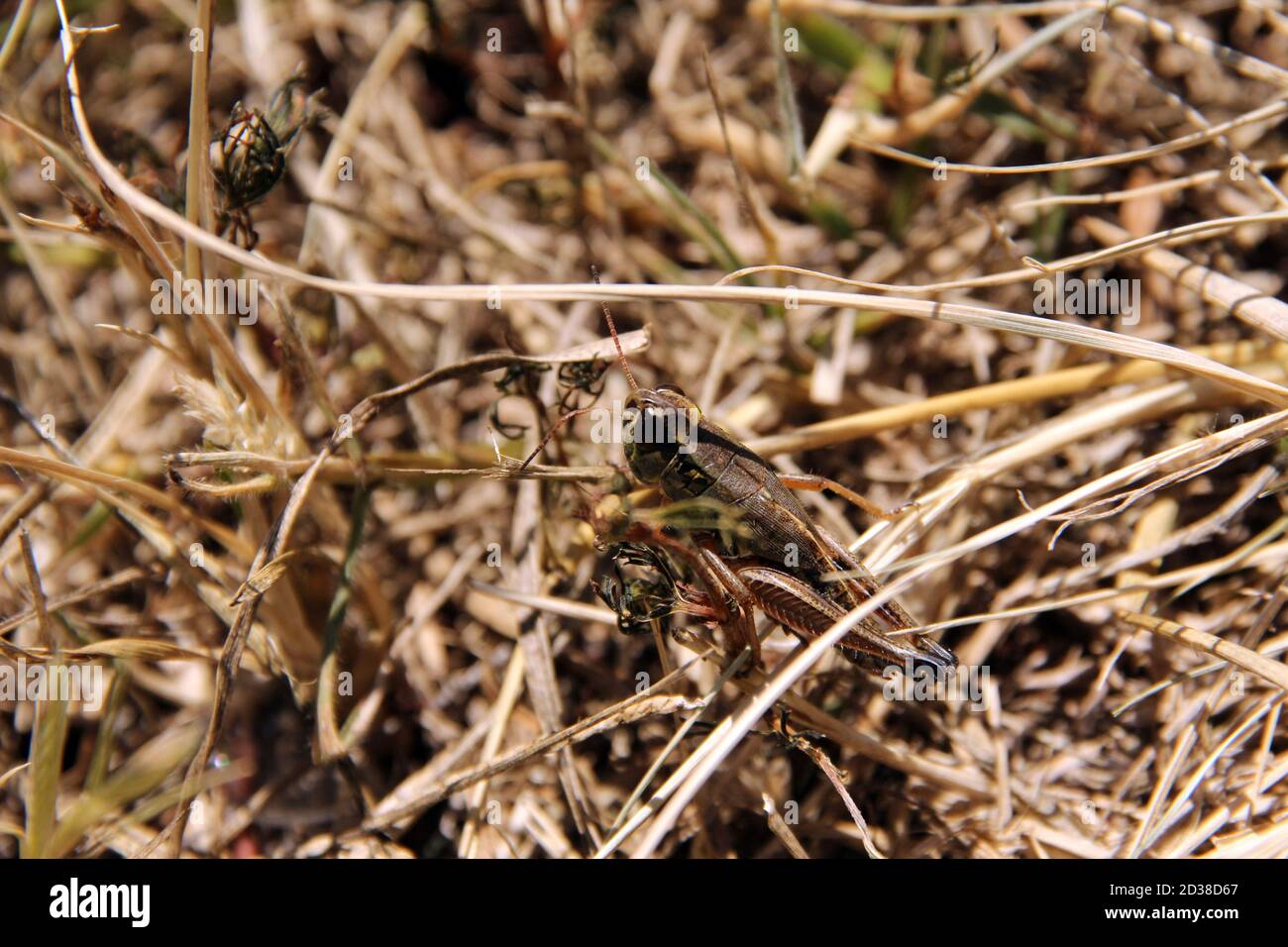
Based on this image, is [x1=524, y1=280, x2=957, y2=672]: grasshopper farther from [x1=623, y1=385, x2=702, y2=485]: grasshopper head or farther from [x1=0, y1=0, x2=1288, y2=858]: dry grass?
[x1=0, y1=0, x2=1288, y2=858]: dry grass

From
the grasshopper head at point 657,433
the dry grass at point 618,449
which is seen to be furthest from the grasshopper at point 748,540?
the dry grass at point 618,449

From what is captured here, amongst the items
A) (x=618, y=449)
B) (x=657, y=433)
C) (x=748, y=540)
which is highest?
(x=618, y=449)

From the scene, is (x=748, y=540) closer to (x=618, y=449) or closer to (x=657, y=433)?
(x=657, y=433)

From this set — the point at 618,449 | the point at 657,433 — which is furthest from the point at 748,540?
the point at 618,449

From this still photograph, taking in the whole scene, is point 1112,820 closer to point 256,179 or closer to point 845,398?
point 845,398

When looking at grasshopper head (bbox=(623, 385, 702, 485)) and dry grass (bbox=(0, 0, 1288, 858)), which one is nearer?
dry grass (bbox=(0, 0, 1288, 858))

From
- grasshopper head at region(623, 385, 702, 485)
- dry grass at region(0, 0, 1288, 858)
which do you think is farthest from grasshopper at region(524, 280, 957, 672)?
dry grass at region(0, 0, 1288, 858)
